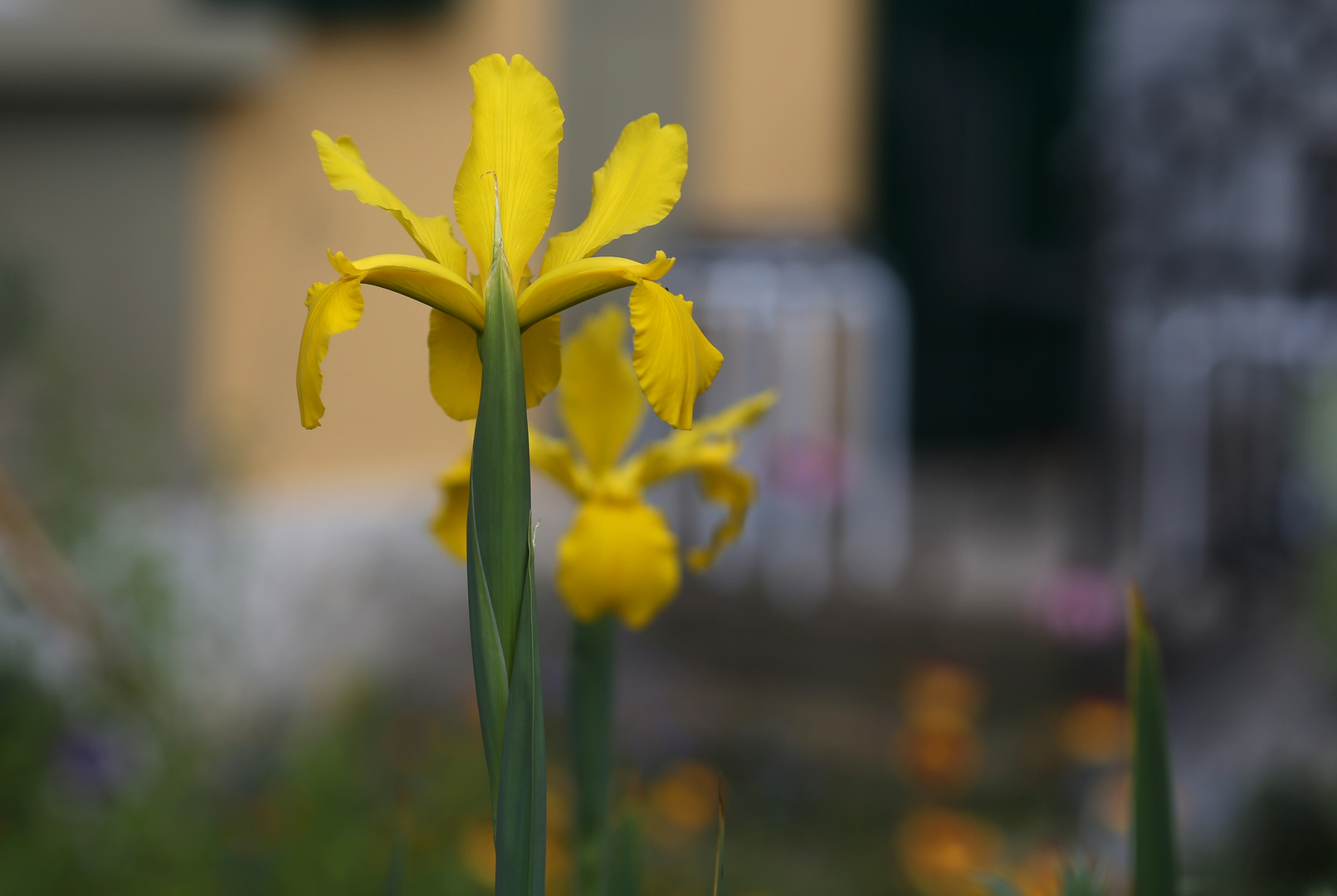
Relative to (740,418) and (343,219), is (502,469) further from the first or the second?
(343,219)

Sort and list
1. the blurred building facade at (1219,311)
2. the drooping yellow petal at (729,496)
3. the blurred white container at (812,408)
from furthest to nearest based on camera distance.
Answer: the blurred white container at (812,408) < the blurred building facade at (1219,311) < the drooping yellow petal at (729,496)

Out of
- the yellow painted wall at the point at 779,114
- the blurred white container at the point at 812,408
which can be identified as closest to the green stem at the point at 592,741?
the blurred white container at the point at 812,408

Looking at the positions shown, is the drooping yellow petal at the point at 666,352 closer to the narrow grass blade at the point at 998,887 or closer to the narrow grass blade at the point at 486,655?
the narrow grass blade at the point at 486,655

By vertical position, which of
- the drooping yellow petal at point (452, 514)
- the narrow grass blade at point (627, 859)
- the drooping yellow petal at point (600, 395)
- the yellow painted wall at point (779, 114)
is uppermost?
the yellow painted wall at point (779, 114)

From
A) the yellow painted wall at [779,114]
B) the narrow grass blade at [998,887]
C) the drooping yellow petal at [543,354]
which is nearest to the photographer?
the drooping yellow petal at [543,354]

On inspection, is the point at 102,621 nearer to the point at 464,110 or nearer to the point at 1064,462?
the point at 464,110

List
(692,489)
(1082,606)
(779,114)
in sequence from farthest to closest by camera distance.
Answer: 1. (779,114)
2. (692,489)
3. (1082,606)

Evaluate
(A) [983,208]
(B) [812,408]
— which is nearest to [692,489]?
(B) [812,408]
